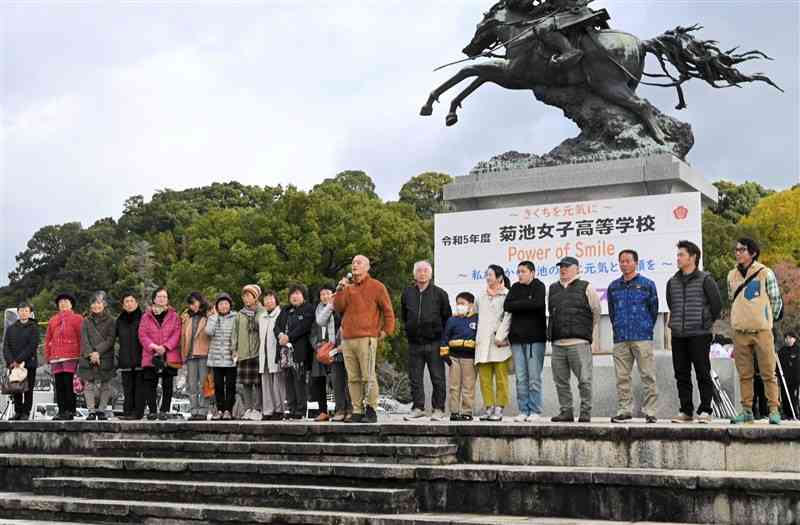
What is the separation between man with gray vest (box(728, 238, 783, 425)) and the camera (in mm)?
7379

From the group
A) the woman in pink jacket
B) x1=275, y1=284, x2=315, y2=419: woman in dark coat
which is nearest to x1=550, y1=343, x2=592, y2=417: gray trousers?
x1=275, y1=284, x2=315, y2=419: woman in dark coat

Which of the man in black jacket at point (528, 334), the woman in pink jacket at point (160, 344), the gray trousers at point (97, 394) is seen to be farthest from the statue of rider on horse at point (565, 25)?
the gray trousers at point (97, 394)

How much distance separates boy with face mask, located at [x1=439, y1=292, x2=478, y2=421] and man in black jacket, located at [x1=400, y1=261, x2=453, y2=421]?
0.46 ft

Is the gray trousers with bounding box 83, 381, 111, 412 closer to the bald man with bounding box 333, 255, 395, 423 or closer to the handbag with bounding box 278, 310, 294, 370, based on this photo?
the handbag with bounding box 278, 310, 294, 370

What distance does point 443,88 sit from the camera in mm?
14469

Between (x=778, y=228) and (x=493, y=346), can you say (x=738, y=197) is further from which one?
(x=493, y=346)

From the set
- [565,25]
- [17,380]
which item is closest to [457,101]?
[565,25]

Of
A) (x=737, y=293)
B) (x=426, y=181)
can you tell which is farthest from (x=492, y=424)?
(x=426, y=181)

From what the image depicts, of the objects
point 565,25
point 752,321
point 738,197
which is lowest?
point 752,321

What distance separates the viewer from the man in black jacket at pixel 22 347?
11.0 metres

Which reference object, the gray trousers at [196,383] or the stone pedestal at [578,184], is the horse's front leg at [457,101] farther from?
the gray trousers at [196,383]

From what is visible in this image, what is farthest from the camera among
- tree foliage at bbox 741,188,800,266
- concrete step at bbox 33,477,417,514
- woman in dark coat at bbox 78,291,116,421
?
tree foliage at bbox 741,188,800,266

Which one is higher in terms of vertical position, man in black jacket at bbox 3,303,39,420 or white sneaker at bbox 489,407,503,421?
man in black jacket at bbox 3,303,39,420

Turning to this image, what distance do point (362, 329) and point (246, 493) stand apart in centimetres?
204
